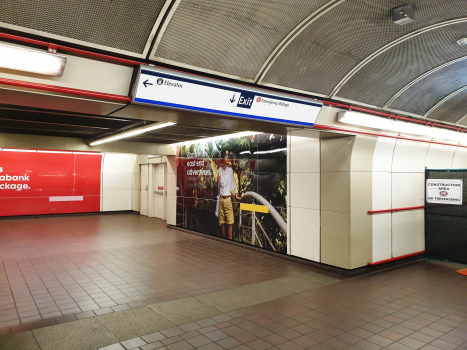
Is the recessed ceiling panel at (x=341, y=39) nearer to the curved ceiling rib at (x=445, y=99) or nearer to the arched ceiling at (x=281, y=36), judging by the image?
the arched ceiling at (x=281, y=36)

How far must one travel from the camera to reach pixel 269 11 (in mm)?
3902

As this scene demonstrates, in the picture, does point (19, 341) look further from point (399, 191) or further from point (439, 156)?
point (439, 156)

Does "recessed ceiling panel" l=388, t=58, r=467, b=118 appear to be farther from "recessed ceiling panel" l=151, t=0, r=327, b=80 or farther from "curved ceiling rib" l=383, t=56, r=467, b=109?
"recessed ceiling panel" l=151, t=0, r=327, b=80

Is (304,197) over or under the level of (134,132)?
under

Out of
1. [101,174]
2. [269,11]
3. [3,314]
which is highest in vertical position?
[269,11]

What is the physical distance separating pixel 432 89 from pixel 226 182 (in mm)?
5247

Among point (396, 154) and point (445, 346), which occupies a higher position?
point (396, 154)

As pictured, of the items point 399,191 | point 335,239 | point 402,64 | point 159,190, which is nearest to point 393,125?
point 402,64

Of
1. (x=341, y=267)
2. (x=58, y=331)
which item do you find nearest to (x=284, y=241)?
(x=341, y=267)

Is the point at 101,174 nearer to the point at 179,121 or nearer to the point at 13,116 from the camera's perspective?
the point at 13,116

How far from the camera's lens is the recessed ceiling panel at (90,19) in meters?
3.10

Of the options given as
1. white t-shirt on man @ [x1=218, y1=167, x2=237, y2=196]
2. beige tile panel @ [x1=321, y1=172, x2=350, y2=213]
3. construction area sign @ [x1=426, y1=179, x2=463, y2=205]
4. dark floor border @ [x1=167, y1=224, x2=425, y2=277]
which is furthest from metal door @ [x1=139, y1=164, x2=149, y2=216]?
construction area sign @ [x1=426, y1=179, x2=463, y2=205]

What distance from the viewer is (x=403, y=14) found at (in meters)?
4.10

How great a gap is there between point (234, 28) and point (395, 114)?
14.5ft
